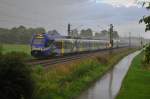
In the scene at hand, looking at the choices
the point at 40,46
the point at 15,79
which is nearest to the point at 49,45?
the point at 40,46

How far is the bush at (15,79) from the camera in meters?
13.4

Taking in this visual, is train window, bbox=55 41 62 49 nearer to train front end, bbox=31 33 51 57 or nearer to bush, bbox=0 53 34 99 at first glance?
train front end, bbox=31 33 51 57

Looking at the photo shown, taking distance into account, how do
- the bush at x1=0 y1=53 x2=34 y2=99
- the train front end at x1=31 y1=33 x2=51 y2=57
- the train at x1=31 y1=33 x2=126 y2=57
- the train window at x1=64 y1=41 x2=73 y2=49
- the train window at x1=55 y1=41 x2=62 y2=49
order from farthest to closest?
the train window at x1=64 y1=41 x2=73 y2=49
the train window at x1=55 y1=41 x2=62 y2=49
the train at x1=31 y1=33 x2=126 y2=57
the train front end at x1=31 y1=33 x2=51 y2=57
the bush at x1=0 y1=53 x2=34 y2=99

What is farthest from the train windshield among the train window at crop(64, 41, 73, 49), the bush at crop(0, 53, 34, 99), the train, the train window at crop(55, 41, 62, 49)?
the bush at crop(0, 53, 34, 99)

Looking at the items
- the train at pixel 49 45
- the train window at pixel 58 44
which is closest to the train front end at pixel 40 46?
the train at pixel 49 45

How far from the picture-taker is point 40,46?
51344mm

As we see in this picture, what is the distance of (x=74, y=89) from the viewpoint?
76.7ft

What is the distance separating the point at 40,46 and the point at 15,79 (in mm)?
37701

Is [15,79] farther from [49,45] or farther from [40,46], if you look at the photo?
[49,45]

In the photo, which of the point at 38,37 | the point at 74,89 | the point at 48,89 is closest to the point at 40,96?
the point at 48,89

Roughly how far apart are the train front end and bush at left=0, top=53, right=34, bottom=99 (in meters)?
36.6

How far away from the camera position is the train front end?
5125cm

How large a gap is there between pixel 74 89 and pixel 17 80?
32.6ft

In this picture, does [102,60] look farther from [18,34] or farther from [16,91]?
[18,34]
